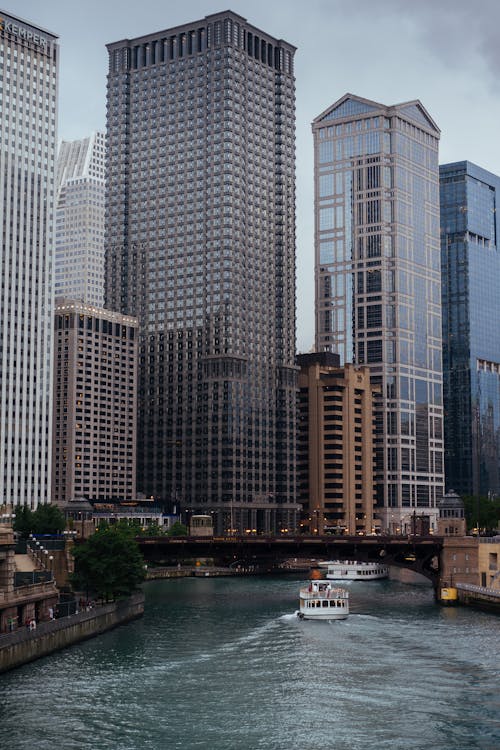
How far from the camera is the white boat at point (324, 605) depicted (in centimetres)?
15712

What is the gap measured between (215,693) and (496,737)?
2637 centimetres

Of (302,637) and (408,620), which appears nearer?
(302,637)

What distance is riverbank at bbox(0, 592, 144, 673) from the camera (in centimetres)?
10719

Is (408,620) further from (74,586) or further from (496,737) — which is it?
(496,737)

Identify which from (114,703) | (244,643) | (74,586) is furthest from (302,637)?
(114,703)

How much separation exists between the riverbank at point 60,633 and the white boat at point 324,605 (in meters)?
23.4

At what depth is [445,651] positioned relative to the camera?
402 feet

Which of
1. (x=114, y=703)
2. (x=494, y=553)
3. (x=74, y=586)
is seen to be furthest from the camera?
(x=494, y=553)

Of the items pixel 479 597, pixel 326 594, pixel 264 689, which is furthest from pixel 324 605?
pixel 264 689

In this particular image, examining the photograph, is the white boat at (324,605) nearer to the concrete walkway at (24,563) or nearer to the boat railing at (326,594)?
the boat railing at (326,594)

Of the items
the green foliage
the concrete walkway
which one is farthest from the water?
the concrete walkway

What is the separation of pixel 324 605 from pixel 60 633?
47.5 metres

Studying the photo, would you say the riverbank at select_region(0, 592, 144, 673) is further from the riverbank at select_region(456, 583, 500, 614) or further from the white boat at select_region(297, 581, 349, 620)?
the riverbank at select_region(456, 583, 500, 614)

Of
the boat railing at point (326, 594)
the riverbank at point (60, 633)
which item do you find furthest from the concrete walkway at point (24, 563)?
the boat railing at point (326, 594)
